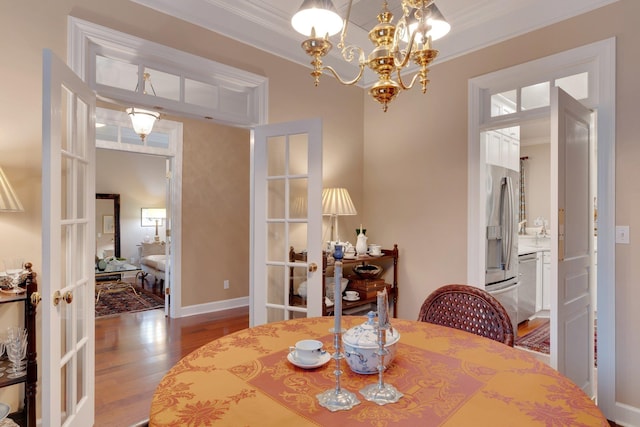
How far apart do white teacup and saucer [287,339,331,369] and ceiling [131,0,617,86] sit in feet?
7.90

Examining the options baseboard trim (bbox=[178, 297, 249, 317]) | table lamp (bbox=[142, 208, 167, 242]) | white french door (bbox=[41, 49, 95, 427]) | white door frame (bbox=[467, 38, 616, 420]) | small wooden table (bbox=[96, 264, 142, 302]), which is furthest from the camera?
table lamp (bbox=[142, 208, 167, 242])

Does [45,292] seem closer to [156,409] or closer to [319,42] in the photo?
[156,409]

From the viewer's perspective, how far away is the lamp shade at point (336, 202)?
3215mm

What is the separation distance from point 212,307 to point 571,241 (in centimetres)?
407

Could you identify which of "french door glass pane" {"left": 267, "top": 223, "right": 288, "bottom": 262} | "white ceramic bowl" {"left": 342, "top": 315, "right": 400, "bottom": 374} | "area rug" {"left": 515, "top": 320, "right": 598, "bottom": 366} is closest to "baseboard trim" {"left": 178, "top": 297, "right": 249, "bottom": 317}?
"french door glass pane" {"left": 267, "top": 223, "right": 288, "bottom": 262}

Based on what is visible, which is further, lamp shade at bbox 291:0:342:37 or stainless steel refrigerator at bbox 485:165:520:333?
stainless steel refrigerator at bbox 485:165:520:333

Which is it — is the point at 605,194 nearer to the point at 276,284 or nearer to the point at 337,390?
the point at 337,390

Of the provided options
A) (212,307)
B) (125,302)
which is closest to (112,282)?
(125,302)

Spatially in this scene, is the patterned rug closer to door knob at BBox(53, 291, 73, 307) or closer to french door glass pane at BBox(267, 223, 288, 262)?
french door glass pane at BBox(267, 223, 288, 262)

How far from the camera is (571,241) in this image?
218cm

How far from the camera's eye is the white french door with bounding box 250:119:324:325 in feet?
9.17

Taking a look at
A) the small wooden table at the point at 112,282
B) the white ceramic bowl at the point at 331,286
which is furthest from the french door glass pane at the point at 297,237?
the small wooden table at the point at 112,282

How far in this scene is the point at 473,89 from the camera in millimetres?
2941

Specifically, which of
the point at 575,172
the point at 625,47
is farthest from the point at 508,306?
the point at 625,47
